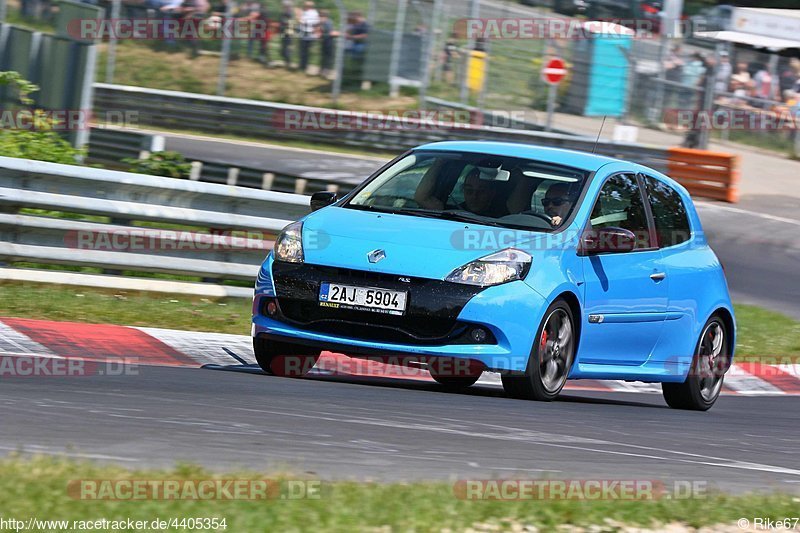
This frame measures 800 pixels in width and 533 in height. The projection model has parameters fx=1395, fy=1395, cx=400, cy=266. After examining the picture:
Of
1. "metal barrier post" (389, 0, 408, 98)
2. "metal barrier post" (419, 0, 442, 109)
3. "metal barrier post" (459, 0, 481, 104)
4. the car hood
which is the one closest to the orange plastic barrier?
"metal barrier post" (459, 0, 481, 104)

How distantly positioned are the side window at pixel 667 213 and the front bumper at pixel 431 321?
1845mm

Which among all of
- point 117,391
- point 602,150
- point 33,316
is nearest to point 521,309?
point 117,391

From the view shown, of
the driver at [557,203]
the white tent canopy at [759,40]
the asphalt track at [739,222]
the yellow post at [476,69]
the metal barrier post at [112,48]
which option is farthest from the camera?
the white tent canopy at [759,40]

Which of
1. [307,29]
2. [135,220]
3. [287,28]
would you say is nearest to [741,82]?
[307,29]

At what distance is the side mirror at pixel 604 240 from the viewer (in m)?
8.18

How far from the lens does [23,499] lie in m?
4.04

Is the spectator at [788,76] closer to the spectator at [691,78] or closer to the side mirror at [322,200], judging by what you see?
the spectator at [691,78]

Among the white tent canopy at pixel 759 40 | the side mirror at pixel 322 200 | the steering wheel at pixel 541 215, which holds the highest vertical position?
the white tent canopy at pixel 759 40

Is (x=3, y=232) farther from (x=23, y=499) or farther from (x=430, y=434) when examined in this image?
(x=23, y=499)

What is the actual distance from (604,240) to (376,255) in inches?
60.5

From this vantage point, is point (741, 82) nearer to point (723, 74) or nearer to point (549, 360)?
point (723, 74)

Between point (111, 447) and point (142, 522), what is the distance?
3.89 ft

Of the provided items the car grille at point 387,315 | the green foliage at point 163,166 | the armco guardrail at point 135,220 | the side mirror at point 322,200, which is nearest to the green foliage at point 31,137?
the green foliage at point 163,166

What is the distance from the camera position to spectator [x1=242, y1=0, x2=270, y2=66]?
2828cm
